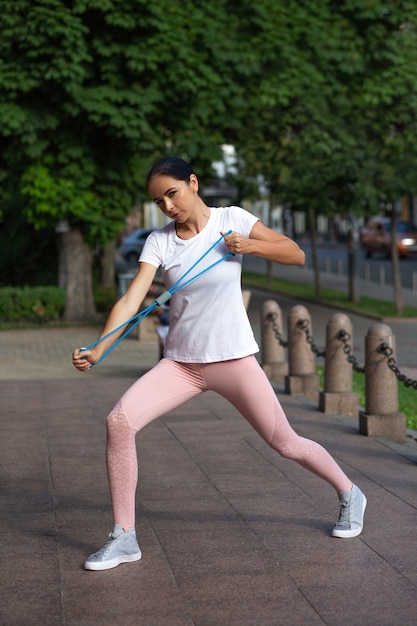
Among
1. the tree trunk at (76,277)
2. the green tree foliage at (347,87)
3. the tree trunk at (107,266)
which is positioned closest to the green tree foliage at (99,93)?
the tree trunk at (76,277)

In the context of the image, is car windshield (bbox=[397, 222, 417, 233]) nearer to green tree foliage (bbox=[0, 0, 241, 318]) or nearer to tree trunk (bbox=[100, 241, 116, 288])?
tree trunk (bbox=[100, 241, 116, 288])

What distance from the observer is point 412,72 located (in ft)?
82.3

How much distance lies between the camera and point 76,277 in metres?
25.1

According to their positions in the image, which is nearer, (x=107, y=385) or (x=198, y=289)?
(x=198, y=289)

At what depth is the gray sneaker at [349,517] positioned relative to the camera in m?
5.86

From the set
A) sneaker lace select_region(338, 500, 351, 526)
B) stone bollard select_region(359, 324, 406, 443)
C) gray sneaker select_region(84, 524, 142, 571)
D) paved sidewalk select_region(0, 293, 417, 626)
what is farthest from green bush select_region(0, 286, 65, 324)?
gray sneaker select_region(84, 524, 142, 571)

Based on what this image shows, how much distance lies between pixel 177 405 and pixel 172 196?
953 millimetres

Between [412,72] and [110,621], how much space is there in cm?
2186

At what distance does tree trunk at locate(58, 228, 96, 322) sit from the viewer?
24922 millimetres

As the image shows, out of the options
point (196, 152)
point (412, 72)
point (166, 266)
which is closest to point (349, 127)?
point (412, 72)

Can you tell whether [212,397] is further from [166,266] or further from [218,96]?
[218,96]

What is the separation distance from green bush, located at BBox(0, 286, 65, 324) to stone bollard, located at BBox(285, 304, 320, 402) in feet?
40.7

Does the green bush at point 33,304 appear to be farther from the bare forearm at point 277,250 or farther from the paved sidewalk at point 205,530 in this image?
the bare forearm at point 277,250

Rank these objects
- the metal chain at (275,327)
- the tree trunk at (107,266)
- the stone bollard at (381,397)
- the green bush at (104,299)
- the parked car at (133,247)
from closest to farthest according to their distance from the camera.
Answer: the stone bollard at (381,397) → the metal chain at (275,327) → the green bush at (104,299) → the tree trunk at (107,266) → the parked car at (133,247)
